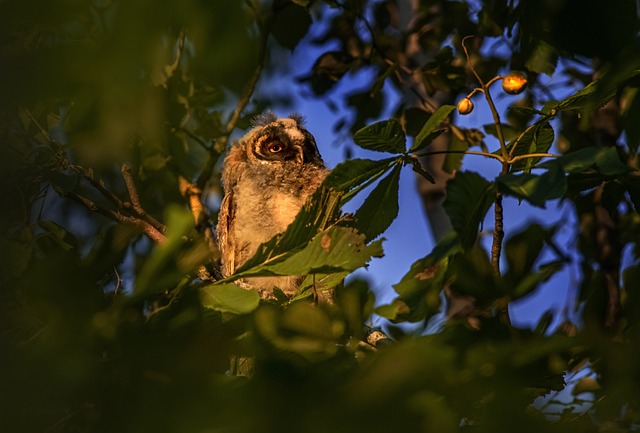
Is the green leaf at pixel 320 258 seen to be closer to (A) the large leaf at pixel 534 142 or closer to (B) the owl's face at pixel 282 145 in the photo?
(A) the large leaf at pixel 534 142

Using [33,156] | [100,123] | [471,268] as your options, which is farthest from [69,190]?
[100,123]

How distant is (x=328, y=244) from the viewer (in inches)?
44.4

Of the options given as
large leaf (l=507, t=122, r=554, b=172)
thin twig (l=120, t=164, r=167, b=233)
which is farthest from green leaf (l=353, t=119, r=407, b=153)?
thin twig (l=120, t=164, r=167, b=233)

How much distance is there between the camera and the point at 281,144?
353 cm

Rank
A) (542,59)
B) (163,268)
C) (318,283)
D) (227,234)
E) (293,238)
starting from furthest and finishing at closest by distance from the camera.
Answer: (227,234)
(542,59)
(318,283)
(293,238)
(163,268)

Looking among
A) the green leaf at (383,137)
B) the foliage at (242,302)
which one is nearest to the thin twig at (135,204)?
the foliage at (242,302)

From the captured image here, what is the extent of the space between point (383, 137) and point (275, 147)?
2.08 m

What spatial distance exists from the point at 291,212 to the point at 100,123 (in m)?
2.46

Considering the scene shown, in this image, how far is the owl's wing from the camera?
306 cm

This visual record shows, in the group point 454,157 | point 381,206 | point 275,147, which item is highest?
point 275,147

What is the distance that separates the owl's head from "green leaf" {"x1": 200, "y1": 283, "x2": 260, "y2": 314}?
237cm

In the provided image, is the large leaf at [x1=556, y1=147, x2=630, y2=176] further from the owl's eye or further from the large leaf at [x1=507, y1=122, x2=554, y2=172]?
the owl's eye

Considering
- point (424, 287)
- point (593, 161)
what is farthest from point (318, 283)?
point (593, 161)

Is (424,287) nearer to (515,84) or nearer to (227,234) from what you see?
(515,84)
